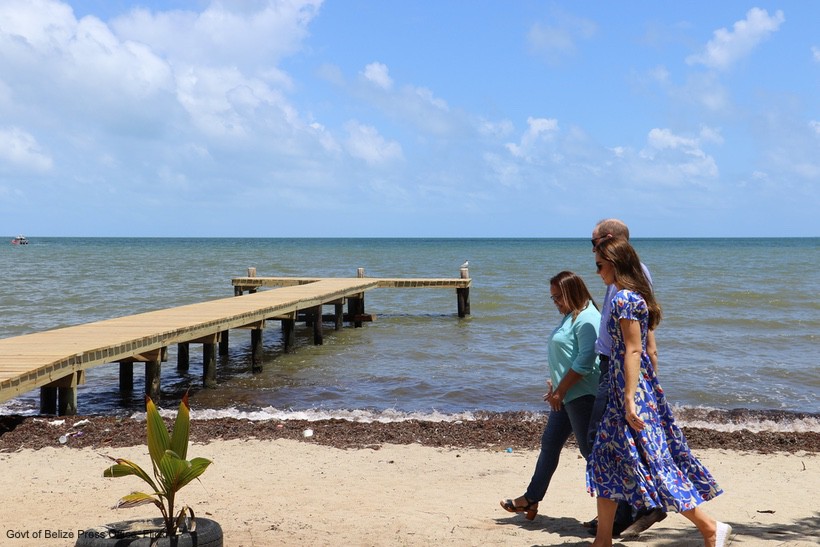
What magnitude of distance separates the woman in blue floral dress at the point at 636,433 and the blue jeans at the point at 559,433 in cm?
42

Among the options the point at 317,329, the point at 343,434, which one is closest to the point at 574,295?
the point at 343,434

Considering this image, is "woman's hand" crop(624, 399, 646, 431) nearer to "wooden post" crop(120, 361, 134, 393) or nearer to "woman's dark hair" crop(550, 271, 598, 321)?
"woman's dark hair" crop(550, 271, 598, 321)

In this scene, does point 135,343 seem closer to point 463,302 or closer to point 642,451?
point 642,451

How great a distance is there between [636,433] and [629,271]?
0.79 metres

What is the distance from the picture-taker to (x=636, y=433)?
4.10 m

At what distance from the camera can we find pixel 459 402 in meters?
10.9

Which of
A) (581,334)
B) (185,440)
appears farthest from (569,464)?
(185,440)

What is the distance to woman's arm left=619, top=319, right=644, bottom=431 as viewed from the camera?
159 inches

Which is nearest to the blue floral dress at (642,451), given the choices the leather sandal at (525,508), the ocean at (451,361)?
the leather sandal at (525,508)

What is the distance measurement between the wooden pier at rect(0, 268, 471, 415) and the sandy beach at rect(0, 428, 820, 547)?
3.72 ft

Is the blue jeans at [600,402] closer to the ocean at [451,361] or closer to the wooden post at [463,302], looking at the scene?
the ocean at [451,361]

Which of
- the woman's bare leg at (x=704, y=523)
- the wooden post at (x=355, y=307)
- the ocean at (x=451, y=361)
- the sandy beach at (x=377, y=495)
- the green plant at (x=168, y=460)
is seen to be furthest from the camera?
the wooden post at (x=355, y=307)

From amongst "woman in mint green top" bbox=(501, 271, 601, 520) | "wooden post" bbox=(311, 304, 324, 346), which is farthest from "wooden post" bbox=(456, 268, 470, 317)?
"woman in mint green top" bbox=(501, 271, 601, 520)

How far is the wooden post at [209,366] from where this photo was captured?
12.0 metres
